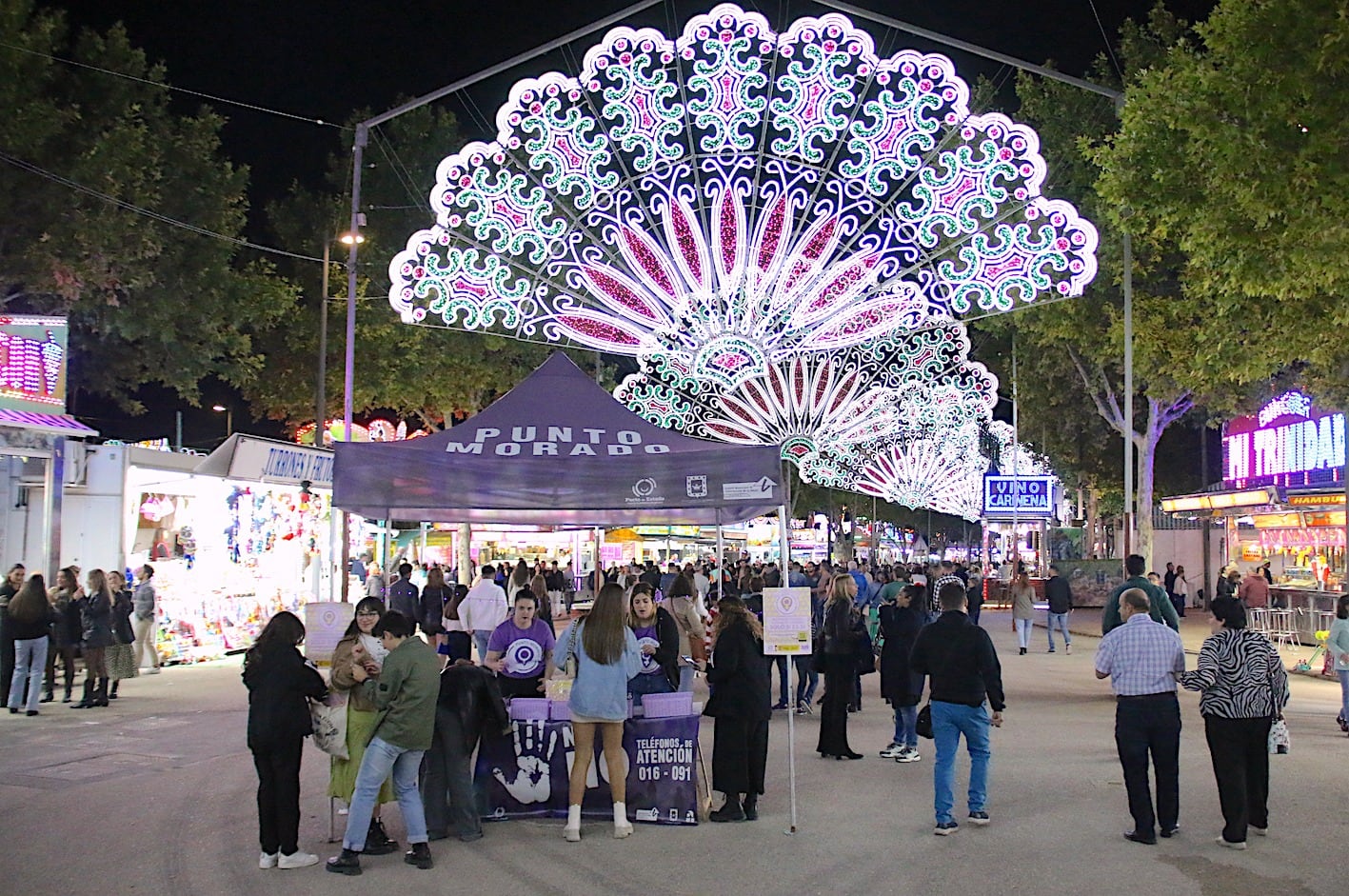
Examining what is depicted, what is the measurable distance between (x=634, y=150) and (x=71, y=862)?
12754mm

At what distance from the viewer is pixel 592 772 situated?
9.12 meters

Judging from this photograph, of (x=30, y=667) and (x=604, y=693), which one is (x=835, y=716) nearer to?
(x=604, y=693)

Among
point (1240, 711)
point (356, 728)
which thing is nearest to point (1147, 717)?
point (1240, 711)

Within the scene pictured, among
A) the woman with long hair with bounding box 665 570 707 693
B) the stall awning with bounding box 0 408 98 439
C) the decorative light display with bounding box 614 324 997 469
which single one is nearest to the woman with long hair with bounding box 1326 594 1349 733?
the woman with long hair with bounding box 665 570 707 693

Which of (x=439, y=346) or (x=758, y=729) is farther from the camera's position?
(x=439, y=346)

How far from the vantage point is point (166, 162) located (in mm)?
25703

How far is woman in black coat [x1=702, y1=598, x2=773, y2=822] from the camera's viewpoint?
29.7ft

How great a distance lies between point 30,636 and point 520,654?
8.56m

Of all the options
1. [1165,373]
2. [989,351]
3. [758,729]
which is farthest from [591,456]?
[989,351]

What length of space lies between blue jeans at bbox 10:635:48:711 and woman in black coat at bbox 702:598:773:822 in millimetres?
10092

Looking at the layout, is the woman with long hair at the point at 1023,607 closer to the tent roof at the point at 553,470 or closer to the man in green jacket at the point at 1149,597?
the man in green jacket at the point at 1149,597

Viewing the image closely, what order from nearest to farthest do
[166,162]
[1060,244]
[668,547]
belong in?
[1060,244] < [166,162] < [668,547]

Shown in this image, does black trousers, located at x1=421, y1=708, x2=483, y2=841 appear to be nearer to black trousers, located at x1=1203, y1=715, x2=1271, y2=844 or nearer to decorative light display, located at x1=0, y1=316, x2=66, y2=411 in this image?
black trousers, located at x1=1203, y1=715, x2=1271, y2=844

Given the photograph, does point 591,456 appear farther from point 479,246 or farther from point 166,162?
point 166,162
